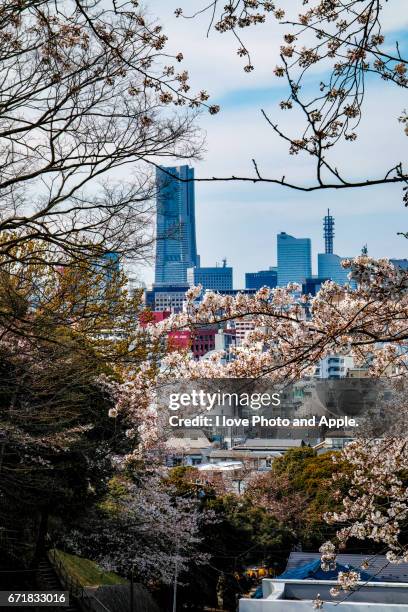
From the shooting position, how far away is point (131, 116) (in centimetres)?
735

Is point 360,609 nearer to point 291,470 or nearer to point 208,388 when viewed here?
point 208,388

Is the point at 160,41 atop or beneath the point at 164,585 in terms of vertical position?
atop

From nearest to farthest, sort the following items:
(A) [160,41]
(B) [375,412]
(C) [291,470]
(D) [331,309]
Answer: (A) [160,41] < (D) [331,309] < (B) [375,412] < (C) [291,470]

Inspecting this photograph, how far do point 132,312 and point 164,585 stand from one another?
733 inches

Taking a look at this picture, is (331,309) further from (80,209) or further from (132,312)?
(80,209)

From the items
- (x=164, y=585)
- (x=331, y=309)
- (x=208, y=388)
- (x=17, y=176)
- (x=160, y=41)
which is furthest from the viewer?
(x=164, y=585)

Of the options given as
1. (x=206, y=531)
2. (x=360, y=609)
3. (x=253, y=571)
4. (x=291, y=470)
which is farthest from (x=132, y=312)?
(x=291, y=470)

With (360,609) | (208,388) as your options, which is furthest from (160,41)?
(360,609)

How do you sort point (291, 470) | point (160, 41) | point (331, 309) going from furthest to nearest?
point (291, 470) < point (331, 309) < point (160, 41)

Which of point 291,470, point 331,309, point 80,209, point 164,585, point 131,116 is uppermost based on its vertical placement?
point 131,116

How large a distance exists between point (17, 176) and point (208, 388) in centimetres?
387

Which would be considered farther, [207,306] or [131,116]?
[207,306]

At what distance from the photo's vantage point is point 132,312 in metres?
8.60

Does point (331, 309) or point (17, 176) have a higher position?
point (17, 176)
